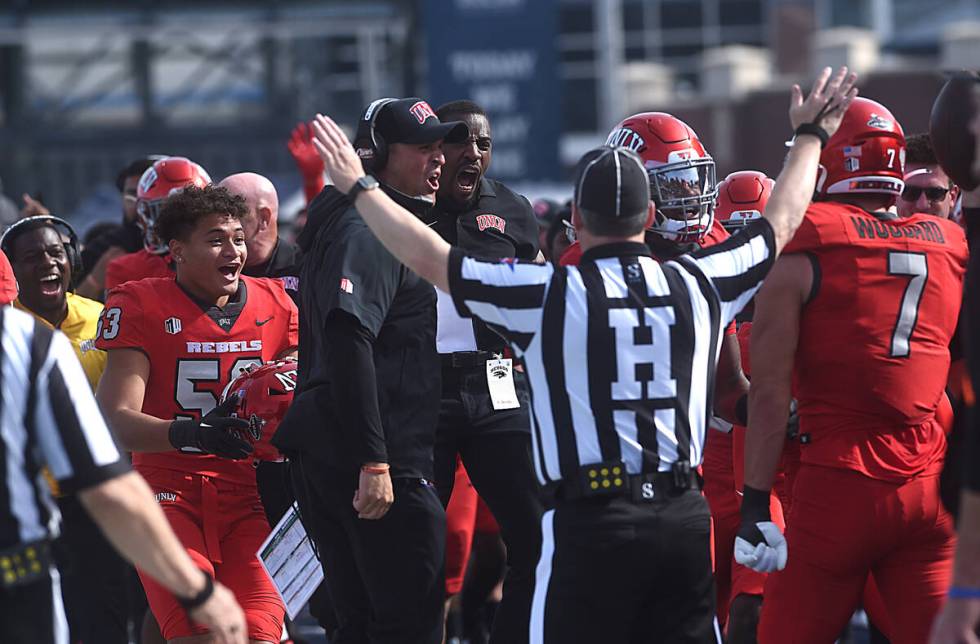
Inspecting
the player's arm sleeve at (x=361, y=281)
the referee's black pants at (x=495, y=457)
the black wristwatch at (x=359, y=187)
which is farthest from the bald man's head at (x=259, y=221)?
the black wristwatch at (x=359, y=187)

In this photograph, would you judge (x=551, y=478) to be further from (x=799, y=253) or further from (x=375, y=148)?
(x=375, y=148)

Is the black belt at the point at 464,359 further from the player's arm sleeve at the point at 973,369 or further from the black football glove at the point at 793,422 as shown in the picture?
the player's arm sleeve at the point at 973,369

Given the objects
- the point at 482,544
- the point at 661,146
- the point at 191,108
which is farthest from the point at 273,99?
the point at 661,146

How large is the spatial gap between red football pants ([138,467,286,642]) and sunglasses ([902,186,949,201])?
9.72 feet

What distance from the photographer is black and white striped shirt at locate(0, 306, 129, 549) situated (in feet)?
12.2

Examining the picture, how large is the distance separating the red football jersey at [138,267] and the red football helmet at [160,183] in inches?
7.0

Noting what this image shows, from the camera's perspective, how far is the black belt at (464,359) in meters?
6.07

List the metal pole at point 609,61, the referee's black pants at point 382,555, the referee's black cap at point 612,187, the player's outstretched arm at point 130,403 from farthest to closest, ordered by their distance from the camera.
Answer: the metal pole at point 609,61, the player's outstretched arm at point 130,403, the referee's black pants at point 382,555, the referee's black cap at point 612,187

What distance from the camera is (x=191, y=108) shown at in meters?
32.3

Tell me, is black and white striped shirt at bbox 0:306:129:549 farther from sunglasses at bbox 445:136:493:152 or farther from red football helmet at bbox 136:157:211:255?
red football helmet at bbox 136:157:211:255

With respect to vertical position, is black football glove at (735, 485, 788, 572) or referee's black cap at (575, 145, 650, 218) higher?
referee's black cap at (575, 145, 650, 218)

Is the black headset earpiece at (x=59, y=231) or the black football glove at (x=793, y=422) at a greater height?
the black headset earpiece at (x=59, y=231)

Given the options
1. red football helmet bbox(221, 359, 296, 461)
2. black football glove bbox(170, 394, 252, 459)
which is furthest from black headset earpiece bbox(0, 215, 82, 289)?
black football glove bbox(170, 394, 252, 459)

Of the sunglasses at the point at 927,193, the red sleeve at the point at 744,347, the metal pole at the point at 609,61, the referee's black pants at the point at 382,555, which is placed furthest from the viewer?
the metal pole at the point at 609,61
